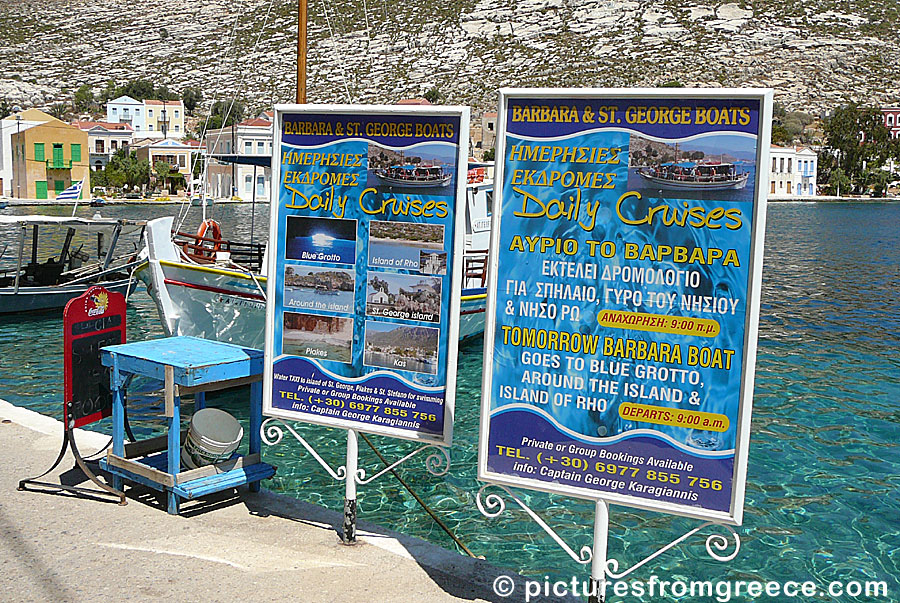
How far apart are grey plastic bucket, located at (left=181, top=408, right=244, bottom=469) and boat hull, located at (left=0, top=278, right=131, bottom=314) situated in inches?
614

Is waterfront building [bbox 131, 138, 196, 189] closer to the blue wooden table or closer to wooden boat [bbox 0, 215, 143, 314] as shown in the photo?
wooden boat [bbox 0, 215, 143, 314]

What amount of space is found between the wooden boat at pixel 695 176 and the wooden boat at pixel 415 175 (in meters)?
1.24

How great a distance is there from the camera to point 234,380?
6.20 meters

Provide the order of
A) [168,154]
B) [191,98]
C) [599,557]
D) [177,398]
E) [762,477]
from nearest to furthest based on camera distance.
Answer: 1. [599,557]
2. [177,398]
3. [762,477]
4. [168,154]
5. [191,98]

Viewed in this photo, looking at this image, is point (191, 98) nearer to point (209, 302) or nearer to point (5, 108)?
point (5, 108)

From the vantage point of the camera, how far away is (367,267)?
5.45 m

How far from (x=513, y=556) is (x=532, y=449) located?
106 inches

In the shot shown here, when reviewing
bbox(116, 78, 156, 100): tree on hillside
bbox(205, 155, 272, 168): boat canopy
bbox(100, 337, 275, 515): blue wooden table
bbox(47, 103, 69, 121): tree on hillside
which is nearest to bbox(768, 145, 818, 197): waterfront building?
bbox(116, 78, 156, 100): tree on hillside

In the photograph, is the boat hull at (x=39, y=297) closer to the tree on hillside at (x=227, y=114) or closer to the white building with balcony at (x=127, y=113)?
the tree on hillside at (x=227, y=114)

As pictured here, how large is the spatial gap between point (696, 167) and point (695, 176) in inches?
1.7

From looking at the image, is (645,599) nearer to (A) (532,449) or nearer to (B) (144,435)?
(A) (532,449)

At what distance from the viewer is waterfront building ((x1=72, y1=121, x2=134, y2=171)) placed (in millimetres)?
106312

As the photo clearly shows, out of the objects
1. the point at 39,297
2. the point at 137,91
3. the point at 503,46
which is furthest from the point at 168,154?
the point at 39,297

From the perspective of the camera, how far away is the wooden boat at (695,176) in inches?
168
